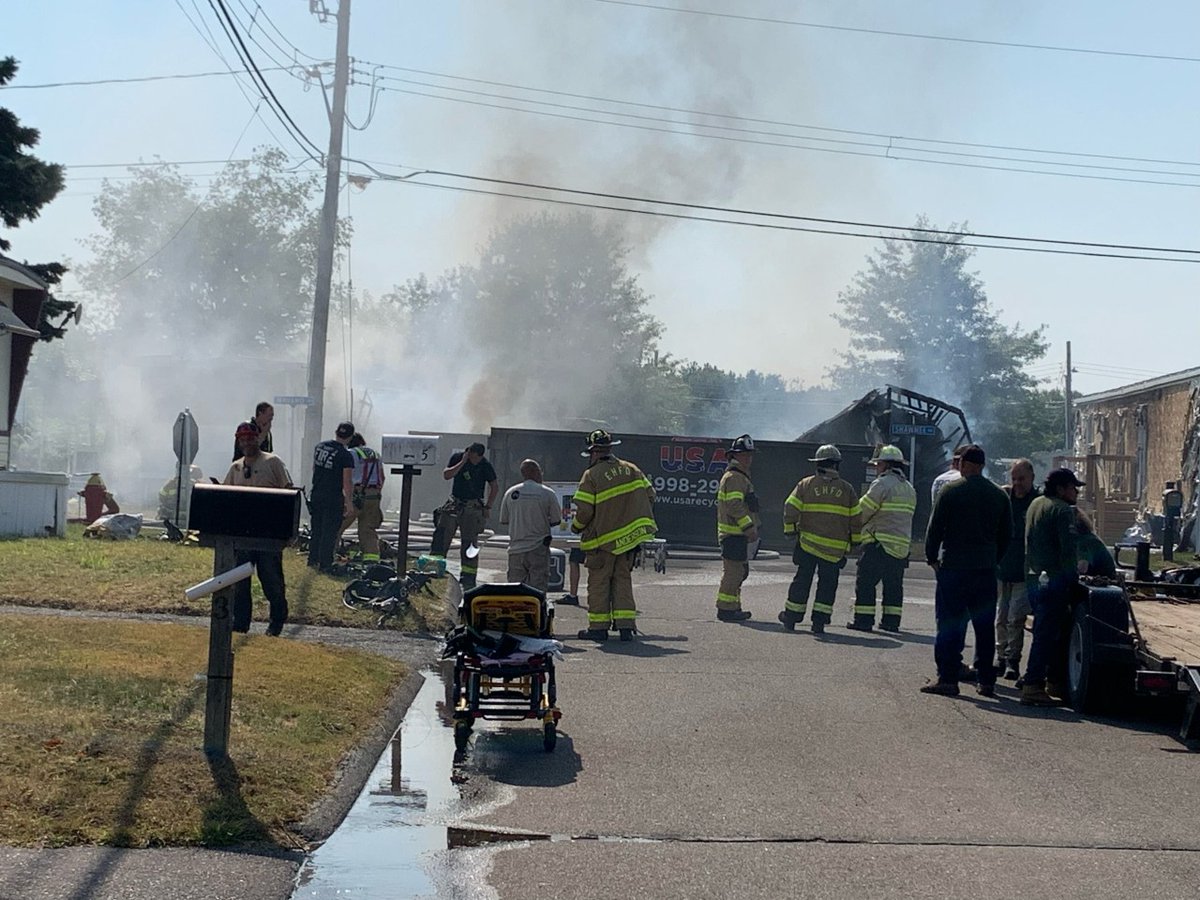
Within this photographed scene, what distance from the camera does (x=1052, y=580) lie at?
9828mm

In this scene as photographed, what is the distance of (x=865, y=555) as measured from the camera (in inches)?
558

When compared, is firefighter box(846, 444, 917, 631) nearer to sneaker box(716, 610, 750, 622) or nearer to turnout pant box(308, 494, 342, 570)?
sneaker box(716, 610, 750, 622)

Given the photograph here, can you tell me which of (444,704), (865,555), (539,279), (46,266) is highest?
(539,279)

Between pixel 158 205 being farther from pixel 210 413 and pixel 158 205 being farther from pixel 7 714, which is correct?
pixel 7 714

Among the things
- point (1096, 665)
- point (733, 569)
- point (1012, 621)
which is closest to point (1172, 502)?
point (733, 569)

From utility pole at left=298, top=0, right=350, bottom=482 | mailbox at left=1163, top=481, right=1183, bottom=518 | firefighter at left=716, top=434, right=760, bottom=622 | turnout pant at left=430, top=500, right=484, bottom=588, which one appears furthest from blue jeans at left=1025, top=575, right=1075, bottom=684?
mailbox at left=1163, top=481, right=1183, bottom=518

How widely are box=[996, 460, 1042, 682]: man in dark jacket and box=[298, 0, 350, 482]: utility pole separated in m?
16.7

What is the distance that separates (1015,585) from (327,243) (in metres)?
18.1

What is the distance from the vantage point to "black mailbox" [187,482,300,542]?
21.9ft

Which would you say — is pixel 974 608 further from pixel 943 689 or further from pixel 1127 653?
pixel 1127 653

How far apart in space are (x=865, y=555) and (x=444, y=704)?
5.92 m

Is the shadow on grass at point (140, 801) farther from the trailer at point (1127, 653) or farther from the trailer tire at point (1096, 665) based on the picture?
the trailer tire at point (1096, 665)

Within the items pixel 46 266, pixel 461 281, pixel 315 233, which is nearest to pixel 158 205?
pixel 315 233

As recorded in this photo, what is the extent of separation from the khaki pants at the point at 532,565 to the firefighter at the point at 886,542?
127 inches
